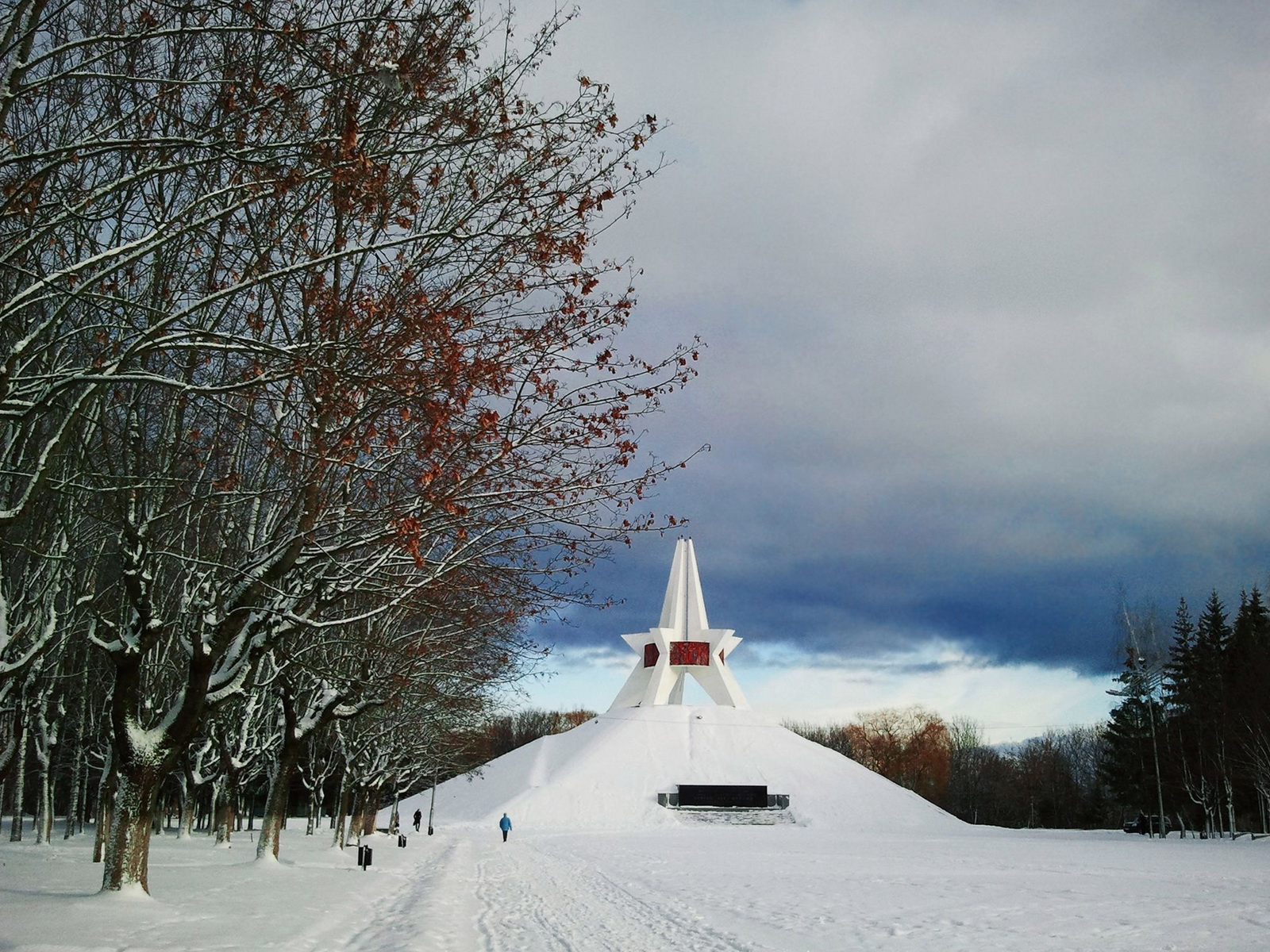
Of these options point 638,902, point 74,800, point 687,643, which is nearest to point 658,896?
point 638,902

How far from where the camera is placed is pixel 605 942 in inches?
486

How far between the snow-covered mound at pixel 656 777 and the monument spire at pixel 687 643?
157cm

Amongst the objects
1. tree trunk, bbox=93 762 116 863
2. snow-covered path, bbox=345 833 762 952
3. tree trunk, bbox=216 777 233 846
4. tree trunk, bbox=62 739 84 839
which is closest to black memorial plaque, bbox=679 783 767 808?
tree trunk, bbox=62 739 84 839

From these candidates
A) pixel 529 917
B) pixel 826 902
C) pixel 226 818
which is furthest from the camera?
pixel 226 818

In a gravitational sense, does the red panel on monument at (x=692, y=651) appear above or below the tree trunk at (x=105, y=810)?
above

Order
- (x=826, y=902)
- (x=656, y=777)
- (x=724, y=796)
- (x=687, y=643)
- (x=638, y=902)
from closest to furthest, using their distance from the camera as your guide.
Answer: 1. (x=826, y=902)
2. (x=638, y=902)
3. (x=724, y=796)
4. (x=656, y=777)
5. (x=687, y=643)

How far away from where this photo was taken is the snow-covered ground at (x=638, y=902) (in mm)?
12141

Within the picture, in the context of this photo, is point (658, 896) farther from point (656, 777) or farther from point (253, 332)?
point (656, 777)

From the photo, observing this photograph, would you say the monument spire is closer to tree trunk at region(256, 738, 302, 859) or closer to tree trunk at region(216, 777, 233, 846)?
tree trunk at region(216, 777, 233, 846)

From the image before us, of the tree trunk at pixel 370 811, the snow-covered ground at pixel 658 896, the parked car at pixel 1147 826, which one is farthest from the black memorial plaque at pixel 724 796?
the tree trunk at pixel 370 811

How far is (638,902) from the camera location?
57.2 ft

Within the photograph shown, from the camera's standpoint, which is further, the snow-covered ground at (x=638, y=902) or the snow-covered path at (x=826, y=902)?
the snow-covered path at (x=826, y=902)

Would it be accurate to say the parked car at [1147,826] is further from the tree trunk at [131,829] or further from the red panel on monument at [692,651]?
the tree trunk at [131,829]

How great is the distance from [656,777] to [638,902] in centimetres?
5184
